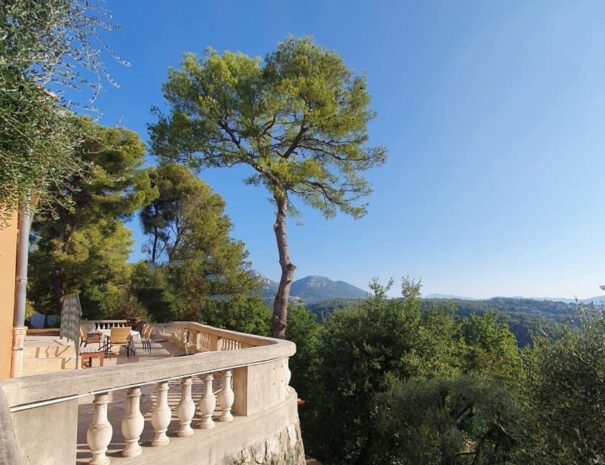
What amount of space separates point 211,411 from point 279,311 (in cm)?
1105

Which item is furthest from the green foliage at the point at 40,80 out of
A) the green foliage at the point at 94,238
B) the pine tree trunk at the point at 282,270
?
the green foliage at the point at 94,238

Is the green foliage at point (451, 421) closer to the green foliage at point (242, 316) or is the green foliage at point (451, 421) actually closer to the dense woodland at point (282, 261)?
the dense woodland at point (282, 261)

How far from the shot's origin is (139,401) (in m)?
3.91

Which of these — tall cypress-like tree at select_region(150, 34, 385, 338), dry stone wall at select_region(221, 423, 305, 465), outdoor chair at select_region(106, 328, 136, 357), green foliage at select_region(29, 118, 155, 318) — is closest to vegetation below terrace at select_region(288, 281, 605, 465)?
tall cypress-like tree at select_region(150, 34, 385, 338)

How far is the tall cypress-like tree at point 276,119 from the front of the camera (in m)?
14.5

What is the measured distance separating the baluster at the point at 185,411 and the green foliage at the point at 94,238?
685 inches

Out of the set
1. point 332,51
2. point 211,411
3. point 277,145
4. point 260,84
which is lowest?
point 211,411

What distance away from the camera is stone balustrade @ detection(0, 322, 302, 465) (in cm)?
Answer: 253

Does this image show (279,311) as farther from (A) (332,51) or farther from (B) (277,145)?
(A) (332,51)

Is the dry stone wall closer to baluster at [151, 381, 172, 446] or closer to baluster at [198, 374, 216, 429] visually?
baluster at [198, 374, 216, 429]

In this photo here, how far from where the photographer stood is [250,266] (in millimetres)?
25688

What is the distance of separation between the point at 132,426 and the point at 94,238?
19.6 m

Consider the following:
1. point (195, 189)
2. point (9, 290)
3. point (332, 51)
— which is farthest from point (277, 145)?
point (195, 189)

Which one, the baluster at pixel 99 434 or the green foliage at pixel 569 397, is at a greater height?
the baluster at pixel 99 434
